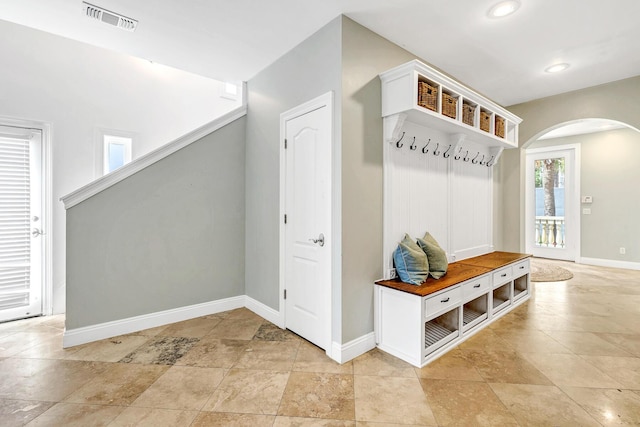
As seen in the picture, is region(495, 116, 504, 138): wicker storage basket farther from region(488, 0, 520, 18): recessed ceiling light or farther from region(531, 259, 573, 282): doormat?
region(531, 259, 573, 282): doormat

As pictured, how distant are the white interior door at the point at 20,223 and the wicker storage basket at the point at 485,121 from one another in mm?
4659

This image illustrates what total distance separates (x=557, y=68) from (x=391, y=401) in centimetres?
379

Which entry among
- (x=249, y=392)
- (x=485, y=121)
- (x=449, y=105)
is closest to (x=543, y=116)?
(x=485, y=121)

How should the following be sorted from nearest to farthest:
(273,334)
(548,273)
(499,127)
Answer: (273,334) < (499,127) < (548,273)

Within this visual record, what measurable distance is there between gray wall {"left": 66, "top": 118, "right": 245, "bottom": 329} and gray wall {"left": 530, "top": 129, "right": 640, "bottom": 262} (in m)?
6.72

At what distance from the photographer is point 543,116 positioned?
4.18 m

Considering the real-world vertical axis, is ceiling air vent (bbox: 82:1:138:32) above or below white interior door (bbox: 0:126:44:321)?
above

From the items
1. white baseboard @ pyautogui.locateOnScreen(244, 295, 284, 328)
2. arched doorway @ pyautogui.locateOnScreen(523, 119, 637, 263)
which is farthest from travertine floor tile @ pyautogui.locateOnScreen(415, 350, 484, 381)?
arched doorway @ pyautogui.locateOnScreen(523, 119, 637, 263)

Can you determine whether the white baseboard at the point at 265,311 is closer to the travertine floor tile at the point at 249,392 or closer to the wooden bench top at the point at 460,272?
the travertine floor tile at the point at 249,392

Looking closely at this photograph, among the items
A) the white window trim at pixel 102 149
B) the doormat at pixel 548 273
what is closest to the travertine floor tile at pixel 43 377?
the white window trim at pixel 102 149

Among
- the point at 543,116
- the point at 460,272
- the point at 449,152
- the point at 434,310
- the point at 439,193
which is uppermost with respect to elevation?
the point at 543,116

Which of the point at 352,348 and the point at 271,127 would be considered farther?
the point at 271,127

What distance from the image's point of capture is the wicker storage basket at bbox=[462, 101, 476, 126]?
292 centimetres

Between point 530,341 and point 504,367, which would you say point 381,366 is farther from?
point 530,341
